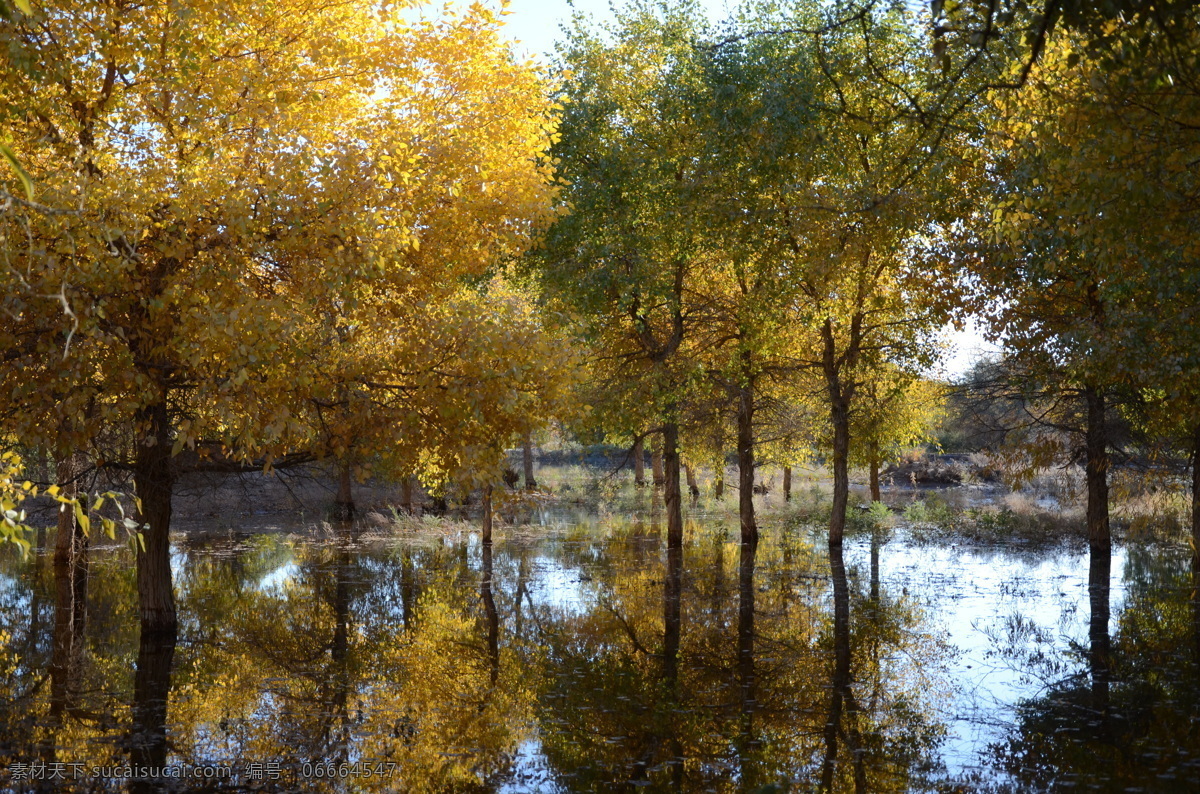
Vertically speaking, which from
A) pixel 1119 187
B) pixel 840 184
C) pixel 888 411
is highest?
pixel 840 184

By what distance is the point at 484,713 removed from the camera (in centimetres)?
1026

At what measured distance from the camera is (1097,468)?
21375 mm

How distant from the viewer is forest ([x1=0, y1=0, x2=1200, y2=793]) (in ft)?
27.7

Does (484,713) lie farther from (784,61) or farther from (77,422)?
(784,61)

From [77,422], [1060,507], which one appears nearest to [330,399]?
[77,422]

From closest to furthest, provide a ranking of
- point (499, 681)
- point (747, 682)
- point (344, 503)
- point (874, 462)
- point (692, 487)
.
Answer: point (747, 682), point (499, 681), point (344, 503), point (874, 462), point (692, 487)

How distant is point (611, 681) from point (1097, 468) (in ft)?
47.6

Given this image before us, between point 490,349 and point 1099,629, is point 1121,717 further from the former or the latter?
point 490,349

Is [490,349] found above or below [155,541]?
above

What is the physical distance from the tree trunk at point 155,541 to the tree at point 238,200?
0.03 metres

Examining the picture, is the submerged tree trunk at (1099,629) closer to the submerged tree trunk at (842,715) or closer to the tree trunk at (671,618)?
the submerged tree trunk at (842,715)

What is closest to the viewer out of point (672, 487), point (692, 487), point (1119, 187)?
point (1119, 187)

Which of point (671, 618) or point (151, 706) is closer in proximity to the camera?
point (151, 706)

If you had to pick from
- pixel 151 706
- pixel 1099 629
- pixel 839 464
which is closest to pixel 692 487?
pixel 839 464
